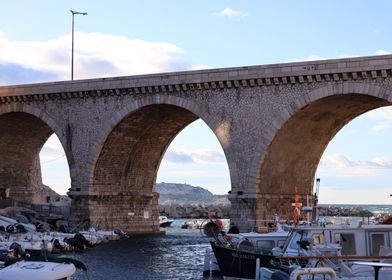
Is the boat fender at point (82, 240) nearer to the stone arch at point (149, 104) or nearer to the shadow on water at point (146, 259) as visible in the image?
the shadow on water at point (146, 259)

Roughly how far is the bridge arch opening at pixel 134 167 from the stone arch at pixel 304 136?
284 inches

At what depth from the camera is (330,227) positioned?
2592 cm

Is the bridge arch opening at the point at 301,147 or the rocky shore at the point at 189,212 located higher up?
the bridge arch opening at the point at 301,147

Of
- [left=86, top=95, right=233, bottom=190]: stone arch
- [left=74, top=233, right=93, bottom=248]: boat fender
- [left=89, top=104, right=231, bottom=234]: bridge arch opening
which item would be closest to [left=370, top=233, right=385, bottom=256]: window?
[left=86, top=95, right=233, bottom=190]: stone arch

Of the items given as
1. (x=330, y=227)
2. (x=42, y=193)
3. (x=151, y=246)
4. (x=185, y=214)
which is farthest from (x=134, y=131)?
(x=185, y=214)

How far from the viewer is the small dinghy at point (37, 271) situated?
21.3 meters

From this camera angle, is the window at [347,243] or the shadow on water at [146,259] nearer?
the window at [347,243]

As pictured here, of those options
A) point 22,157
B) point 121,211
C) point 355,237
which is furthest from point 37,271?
point 22,157

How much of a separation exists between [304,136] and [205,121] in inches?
238

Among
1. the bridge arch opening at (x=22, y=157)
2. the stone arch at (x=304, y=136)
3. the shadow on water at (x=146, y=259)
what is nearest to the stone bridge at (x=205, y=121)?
the stone arch at (x=304, y=136)

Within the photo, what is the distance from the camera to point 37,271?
21.5 meters

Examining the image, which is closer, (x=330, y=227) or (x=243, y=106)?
(x=330, y=227)

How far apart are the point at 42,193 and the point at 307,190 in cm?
Result: 2803

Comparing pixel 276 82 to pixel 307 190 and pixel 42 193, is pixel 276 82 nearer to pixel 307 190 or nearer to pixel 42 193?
pixel 307 190
